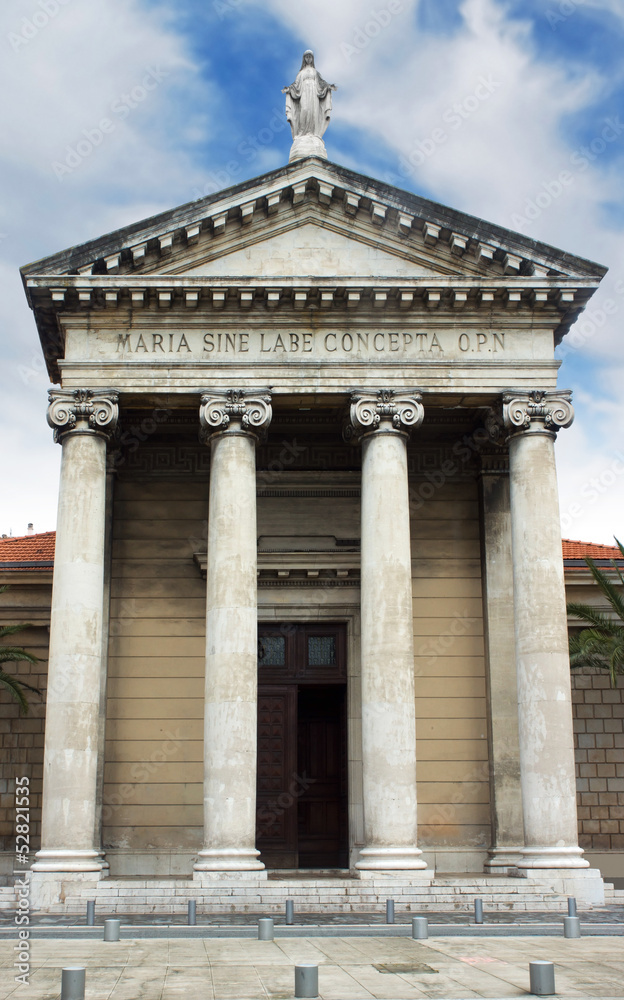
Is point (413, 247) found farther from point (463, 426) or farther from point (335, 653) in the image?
point (335, 653)

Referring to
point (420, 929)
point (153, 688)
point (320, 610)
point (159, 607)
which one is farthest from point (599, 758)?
point (420, 929)

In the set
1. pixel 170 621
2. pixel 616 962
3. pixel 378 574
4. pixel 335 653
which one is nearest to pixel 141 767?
pixel 170 621

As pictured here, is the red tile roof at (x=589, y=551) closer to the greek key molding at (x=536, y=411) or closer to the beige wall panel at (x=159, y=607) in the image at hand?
the greek key molding at (x=536, y=411)

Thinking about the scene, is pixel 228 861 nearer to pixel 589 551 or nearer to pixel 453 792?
pixel 453 792

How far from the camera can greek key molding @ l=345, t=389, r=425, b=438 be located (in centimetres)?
2291

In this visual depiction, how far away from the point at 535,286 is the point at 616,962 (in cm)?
1424

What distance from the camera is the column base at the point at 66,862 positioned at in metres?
20.2

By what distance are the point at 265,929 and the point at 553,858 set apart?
25.9ft

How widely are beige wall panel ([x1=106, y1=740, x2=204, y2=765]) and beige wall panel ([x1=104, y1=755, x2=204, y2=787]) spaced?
0.07 m

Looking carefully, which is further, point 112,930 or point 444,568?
point 444,568

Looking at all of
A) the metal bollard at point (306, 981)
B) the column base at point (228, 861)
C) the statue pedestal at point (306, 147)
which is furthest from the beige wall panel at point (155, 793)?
the statue pedestal at point (306, 147)

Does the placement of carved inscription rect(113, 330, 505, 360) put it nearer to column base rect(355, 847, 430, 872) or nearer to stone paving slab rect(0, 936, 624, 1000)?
column base rect(355, 847, 430, 872)

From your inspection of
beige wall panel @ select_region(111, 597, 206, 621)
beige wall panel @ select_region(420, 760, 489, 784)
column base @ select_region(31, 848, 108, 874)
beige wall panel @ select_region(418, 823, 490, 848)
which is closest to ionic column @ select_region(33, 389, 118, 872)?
column base @ select_region(31, 848, 108, 874)

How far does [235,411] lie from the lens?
896 inches
